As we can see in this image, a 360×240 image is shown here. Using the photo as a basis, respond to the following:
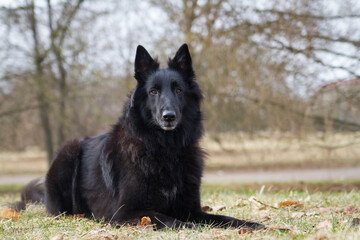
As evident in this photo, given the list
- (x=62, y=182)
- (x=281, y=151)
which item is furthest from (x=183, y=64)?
(x=281, y=151)

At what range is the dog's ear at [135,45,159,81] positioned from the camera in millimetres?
3709

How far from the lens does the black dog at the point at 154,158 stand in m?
3.28

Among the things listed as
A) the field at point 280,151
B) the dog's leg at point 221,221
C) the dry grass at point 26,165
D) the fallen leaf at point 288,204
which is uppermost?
the dog's leg at point 221,221

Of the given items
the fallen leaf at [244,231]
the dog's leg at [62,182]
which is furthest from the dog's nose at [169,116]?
the dog's leg at [62,182]

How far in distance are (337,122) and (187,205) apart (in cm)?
598

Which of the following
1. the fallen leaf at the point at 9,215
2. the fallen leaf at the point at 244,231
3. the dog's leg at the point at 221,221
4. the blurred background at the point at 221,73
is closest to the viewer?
the fallen leaf at the point at 244,231

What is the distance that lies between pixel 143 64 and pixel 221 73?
16.9ft

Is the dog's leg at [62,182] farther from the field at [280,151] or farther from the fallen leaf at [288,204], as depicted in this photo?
the field at [280,151]

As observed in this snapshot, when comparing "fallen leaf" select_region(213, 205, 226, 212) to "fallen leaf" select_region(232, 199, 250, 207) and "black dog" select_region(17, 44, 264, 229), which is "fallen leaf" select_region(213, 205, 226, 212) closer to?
"fallen leaf" select_region(232, 199, 250, 207)

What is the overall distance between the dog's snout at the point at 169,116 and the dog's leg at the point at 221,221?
3.18 feet

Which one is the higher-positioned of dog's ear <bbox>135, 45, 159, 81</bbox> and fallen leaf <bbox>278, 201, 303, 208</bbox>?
dog's ear <bbox>135, 45, 159, 81</bbox>

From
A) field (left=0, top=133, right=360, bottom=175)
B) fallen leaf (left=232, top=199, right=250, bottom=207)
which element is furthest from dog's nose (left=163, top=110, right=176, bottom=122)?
field (left=0, top=133, right=360, bottom=175)

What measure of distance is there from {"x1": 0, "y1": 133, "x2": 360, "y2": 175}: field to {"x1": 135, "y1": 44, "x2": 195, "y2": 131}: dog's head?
2685 millimetres

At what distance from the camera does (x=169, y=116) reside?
329cm
